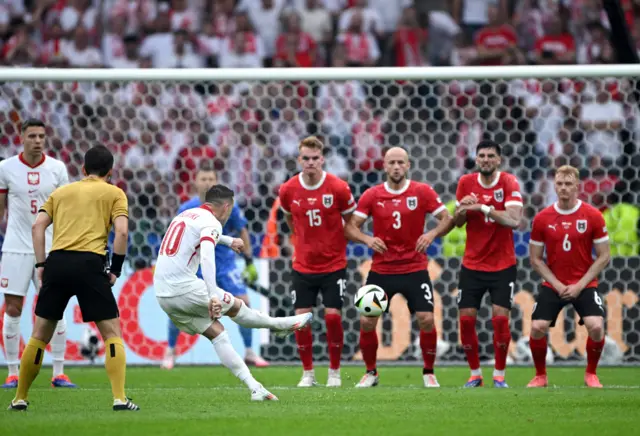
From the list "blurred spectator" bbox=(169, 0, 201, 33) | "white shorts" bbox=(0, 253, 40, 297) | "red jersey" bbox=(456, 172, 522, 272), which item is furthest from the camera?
"blurred spectator" bbox=(169, 0, 201, 33)

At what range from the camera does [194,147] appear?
1370cm

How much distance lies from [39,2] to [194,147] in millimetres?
5843

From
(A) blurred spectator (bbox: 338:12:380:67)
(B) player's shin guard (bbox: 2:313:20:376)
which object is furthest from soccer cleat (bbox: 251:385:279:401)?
(A) blurred spectator (bbox: 338:12:380:67)

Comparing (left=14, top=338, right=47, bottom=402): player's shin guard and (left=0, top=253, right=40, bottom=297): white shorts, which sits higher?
(left=0, top=253, right=40, bottom=297): white shorts

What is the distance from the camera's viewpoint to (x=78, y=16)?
17.7m

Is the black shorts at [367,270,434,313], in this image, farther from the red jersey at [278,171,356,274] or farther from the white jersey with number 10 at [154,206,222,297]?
the white jersey with number 10 at [154,206,222,297]

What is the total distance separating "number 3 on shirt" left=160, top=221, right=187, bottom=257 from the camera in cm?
816

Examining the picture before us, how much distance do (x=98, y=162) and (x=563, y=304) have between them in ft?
15.4

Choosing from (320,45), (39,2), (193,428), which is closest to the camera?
(193,428)

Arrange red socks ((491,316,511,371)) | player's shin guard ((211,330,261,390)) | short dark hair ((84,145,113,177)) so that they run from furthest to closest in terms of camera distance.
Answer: red socks ((491,316,511,371)), player's shin guard ((211,330,261,390)), short dark hair ((84,145,113,177))

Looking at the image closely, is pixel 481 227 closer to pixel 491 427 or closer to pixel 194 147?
pixel 491 427

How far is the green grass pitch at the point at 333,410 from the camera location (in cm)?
656

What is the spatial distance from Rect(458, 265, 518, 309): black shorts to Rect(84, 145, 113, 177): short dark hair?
4.00 meters

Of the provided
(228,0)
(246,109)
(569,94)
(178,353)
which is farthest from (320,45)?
(178,353)
